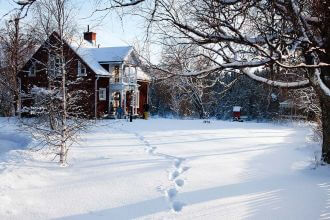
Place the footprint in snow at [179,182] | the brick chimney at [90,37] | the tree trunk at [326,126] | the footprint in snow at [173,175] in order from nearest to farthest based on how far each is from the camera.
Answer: the footprint in snow at [179,182]
the footprint in snow at [173,175]
the tree trunk at [326,126]
the brick chimney at [90,37]

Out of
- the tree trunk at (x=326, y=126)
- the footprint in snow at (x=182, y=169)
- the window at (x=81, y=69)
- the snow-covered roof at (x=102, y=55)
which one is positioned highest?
the snow-covered roof at (x=102, y=55)

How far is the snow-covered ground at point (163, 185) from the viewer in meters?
5.89

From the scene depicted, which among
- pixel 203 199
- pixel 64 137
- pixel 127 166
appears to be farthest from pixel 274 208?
pixel 64 137

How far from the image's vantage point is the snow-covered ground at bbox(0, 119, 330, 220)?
19.3 feet

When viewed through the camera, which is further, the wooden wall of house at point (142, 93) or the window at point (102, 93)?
the wooden wall of house at point (142, 93)

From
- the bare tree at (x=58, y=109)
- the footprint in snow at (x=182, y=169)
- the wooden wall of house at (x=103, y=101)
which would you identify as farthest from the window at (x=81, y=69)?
the footprint in snow at (x=182, y=169)

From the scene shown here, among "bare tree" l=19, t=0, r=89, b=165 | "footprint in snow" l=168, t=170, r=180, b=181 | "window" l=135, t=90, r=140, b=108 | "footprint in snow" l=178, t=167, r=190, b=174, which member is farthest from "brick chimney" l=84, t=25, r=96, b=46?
"footprint in snow" l=168, t=170, r=180, b=181

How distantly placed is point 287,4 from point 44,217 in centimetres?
497

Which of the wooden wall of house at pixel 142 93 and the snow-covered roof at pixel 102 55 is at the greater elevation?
the snow-covered roof at pixel 102 55

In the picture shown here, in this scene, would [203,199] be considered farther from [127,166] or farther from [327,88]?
[327,88]

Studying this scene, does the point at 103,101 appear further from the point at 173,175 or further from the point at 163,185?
the point at 163,185

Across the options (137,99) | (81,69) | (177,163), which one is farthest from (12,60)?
(177,163)

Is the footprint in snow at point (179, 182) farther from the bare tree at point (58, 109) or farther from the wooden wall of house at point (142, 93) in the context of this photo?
the wooden wall of house at point (142, 93)

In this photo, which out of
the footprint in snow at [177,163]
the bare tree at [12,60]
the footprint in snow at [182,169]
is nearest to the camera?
the footprint in snow at [182,169]
